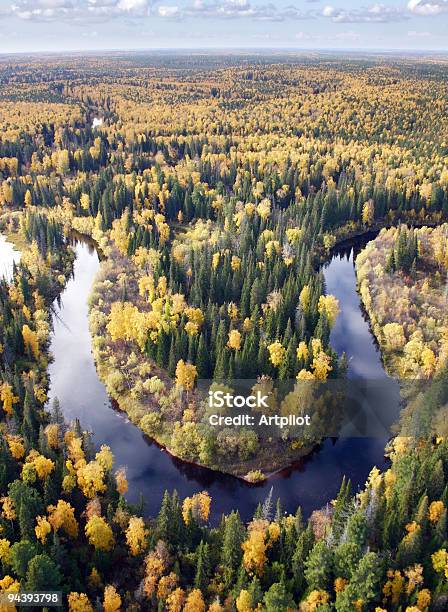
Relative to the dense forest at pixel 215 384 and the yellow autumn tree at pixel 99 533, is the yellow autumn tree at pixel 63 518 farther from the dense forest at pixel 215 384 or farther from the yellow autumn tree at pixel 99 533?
the yellow autumn tree at pixel 99 533

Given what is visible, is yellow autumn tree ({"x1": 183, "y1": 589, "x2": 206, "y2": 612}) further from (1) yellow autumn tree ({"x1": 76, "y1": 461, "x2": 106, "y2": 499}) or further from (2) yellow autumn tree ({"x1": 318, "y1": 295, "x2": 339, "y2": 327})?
(2) yellow autumn tree ({"x1": 318, "y1": 295, "x2": 339, "y2": 327})

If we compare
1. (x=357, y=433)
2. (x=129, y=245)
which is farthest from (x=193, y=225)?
(x=357, y=433)

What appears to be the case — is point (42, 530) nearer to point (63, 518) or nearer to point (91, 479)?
point (63, 518)

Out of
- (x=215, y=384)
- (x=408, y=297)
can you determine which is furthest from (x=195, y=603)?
(x=408, y=297)

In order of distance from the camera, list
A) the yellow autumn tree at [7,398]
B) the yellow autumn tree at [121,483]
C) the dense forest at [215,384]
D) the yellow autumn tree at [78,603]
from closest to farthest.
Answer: the yellow autumn tree at [78,603] < the dense forest at [215,384] < the yellow autumn tree at [121,483] < the yellow autumn tree at [7,398]

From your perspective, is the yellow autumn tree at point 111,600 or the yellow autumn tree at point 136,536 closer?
the yellow autumn tree at point 111,600

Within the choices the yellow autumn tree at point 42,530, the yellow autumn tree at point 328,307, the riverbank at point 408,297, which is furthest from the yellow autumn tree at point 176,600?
the yellow autumn tree at point 328,307

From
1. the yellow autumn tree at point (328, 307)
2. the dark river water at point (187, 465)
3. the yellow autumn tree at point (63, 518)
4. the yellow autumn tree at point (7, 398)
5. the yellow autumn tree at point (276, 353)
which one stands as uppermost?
the yellow autumn tree at point (328, 307)

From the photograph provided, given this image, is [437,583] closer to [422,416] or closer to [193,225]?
[422,416]

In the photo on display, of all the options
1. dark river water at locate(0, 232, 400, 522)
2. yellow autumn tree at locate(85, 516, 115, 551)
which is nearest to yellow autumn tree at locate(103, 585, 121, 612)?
yellow autumn tree at locate(85, 516, 115, 551)
